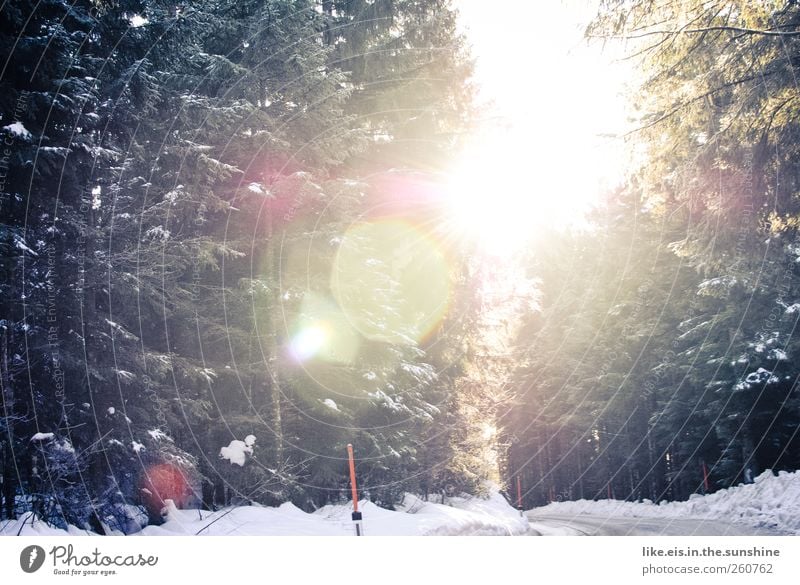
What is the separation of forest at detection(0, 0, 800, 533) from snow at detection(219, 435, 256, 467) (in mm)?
91

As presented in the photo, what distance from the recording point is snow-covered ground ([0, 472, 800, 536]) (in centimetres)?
799

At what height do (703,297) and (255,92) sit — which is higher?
(255,92)

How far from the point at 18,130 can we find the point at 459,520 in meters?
8.23

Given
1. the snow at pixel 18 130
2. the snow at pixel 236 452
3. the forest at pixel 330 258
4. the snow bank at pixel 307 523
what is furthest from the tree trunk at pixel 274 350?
the snow at pixel 18 130

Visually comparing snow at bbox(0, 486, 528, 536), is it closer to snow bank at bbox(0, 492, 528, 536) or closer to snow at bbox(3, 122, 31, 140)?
snow bank at bbox(0, 492, 528, 536)

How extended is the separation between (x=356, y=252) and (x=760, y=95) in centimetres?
738

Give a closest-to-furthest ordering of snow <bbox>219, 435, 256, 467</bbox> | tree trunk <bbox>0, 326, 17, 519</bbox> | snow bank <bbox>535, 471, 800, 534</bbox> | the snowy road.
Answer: tree trunk <bbox>0, 326, 17, 519</bbox> → snow <bbox>219, 435, 256, 467</bbox> → the snowy road → snow bank <bbox>535, 471, 800, 534</bbox>

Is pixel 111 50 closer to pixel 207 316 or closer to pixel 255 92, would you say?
pixel 255 92

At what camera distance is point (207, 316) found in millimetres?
10672

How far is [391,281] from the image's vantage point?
12.4 metres

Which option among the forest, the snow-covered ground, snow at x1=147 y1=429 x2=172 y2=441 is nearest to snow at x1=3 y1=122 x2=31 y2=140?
the forest

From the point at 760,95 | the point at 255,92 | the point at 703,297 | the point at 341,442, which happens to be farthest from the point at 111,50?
the point at 703,297

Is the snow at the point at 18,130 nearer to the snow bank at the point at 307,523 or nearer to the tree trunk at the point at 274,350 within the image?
the snow bank at the point at 307,523

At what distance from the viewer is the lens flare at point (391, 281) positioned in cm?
1155
